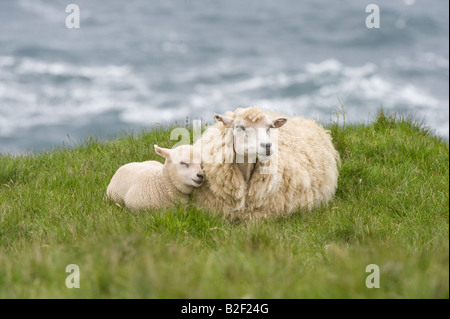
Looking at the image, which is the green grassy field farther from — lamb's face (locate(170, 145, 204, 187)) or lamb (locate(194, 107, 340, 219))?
lamb's face (locate(170, 145, 204, 187))

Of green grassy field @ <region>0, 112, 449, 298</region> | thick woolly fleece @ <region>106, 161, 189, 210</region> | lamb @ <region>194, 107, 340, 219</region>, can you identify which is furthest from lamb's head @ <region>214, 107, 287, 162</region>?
thick woolly fleece @ <region>106, 161, 189, 210</region>

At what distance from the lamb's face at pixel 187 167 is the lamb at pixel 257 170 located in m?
0.12

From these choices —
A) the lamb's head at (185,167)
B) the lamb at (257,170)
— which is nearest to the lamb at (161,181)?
the lamb's head at (185,167)

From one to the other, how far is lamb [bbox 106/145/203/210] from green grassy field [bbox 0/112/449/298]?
0.66 ft

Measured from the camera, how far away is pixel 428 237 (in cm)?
537

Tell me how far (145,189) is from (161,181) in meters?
0.21

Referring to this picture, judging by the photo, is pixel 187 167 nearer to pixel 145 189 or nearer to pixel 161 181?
pixel 161 181

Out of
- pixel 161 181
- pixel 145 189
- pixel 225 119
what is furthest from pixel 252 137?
pixel 145 189

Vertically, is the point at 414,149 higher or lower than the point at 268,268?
higher

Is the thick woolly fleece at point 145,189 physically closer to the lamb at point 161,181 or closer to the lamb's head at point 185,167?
the lamb at point 161,181

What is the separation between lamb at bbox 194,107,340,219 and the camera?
17.6ft

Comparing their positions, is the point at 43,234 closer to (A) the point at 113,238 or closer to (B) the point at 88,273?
(A) the point at 113,238

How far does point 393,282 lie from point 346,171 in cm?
385
